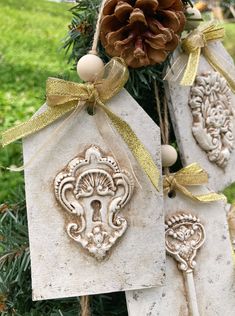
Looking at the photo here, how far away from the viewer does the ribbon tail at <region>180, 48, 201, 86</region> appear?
0.76 m

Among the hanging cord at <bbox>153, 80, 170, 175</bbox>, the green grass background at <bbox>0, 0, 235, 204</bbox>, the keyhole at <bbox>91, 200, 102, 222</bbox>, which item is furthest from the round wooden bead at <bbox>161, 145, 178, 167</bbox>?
the green grass background at <bbox>0, 0, 235, 204</bbox>

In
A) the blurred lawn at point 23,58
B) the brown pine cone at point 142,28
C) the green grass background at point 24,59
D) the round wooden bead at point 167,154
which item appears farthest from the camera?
the blurred lawn at point 23,58

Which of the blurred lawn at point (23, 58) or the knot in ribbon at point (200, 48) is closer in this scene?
the knot in ribbon at point (200, 48)

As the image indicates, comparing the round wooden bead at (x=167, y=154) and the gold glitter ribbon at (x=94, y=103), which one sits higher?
the gold glitter ribbon at (x=94, y=103)

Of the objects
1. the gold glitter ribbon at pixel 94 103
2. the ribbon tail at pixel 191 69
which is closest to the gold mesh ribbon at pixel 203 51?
the ribbon tail at pixel 191 69

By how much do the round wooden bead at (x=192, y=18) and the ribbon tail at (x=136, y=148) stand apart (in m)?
0.21

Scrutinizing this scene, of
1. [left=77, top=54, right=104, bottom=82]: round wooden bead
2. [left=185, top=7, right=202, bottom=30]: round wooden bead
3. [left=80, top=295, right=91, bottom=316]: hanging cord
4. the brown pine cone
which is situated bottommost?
[left=80, top=295, right=91, bottom=316]: hanging cord

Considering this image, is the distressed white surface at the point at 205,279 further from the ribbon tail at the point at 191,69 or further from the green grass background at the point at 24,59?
the green grass background at the point at 24,59

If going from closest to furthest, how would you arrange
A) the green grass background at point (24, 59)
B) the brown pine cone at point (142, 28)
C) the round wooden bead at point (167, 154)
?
the brown pine cone at point (142, 28) < the round wooden bead at point (167, 154) < the green grass background at point (24, 59)

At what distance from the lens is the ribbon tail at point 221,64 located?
0.85 metres

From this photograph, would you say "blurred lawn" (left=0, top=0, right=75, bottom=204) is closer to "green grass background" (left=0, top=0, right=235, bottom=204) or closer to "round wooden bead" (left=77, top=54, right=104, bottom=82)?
"green grass background" (left=0, top=0, right=235, bottom=204)

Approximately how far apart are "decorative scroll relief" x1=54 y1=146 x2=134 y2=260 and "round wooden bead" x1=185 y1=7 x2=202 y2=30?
25 cm

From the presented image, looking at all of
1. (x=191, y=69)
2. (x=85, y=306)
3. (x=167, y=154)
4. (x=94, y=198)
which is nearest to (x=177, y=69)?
(x=191, y=69)

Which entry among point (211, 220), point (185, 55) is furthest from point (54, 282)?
point (185, 55)
